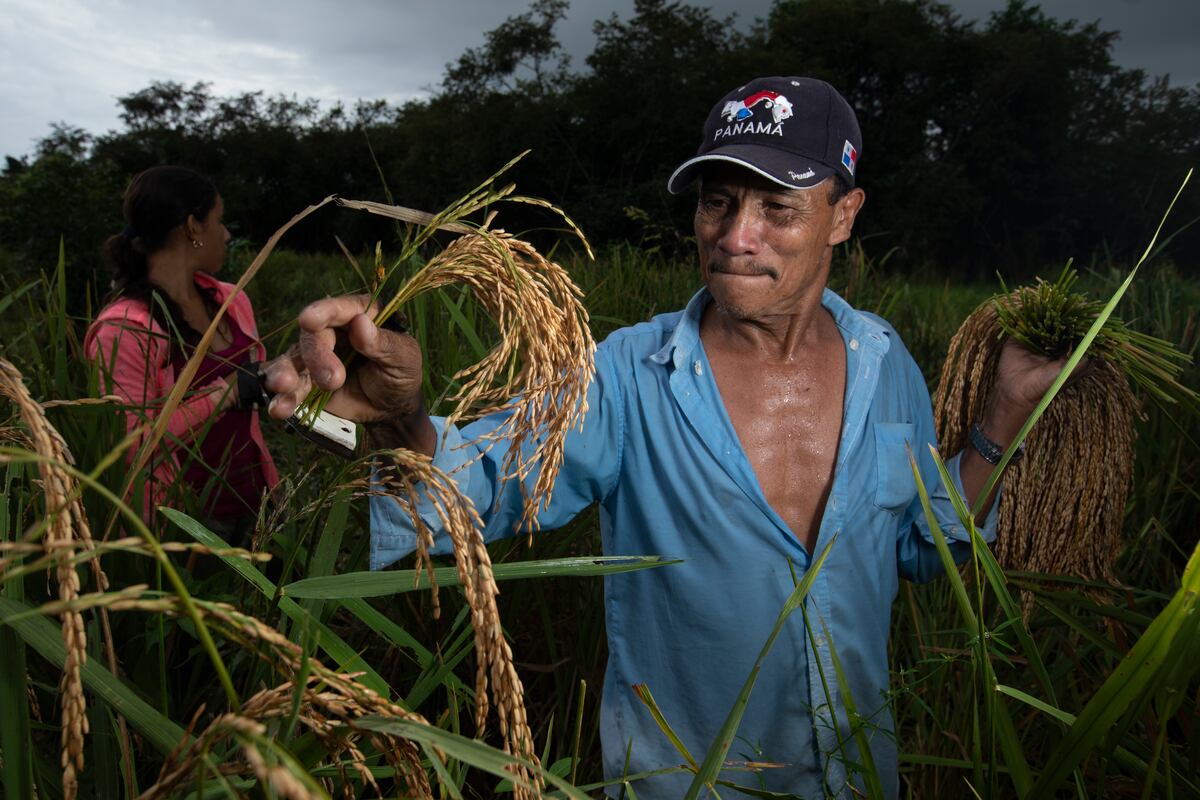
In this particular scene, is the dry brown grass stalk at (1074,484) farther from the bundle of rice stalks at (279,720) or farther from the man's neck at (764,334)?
the bundle of rice stalks at (279,720)

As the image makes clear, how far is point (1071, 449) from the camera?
5.96ft

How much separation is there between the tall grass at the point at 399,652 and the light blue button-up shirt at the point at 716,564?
170mm

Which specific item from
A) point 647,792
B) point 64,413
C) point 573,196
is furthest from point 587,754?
point 573,196

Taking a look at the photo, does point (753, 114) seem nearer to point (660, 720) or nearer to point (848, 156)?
point (848, 156)

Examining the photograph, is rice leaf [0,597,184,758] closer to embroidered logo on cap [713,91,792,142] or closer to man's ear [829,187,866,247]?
embroidered logo on cap [713,91,792,142]

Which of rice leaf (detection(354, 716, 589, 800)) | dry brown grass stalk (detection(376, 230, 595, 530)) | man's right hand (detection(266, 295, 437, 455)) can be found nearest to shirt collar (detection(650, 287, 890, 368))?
man's right hand (detection(266, 295, 437, 455))

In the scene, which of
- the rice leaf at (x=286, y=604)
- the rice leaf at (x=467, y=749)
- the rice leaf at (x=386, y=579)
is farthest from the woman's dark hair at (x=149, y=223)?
the rice leaf at (x=467, y=749)

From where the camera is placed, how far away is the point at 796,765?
6.40ft

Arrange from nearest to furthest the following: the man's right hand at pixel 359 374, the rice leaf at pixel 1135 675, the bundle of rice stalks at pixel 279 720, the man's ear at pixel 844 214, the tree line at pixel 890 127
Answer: the bundle of rice stalks at pixel 279 720
the rice leaf at pixel 1135 675
the man's right hand at pixel 359 374
the man's ear at pixel 844 214
the tree line at pixel 890 127

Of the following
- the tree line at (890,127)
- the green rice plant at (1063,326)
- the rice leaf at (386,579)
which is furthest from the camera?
the tree line at (890,127)

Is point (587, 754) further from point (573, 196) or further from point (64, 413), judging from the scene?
point (573, 196)

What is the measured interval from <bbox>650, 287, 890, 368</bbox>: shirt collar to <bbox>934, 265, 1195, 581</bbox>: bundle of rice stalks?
228 millimetres

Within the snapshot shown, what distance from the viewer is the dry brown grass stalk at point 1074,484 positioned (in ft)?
5.87

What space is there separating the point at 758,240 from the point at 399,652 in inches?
47.7
